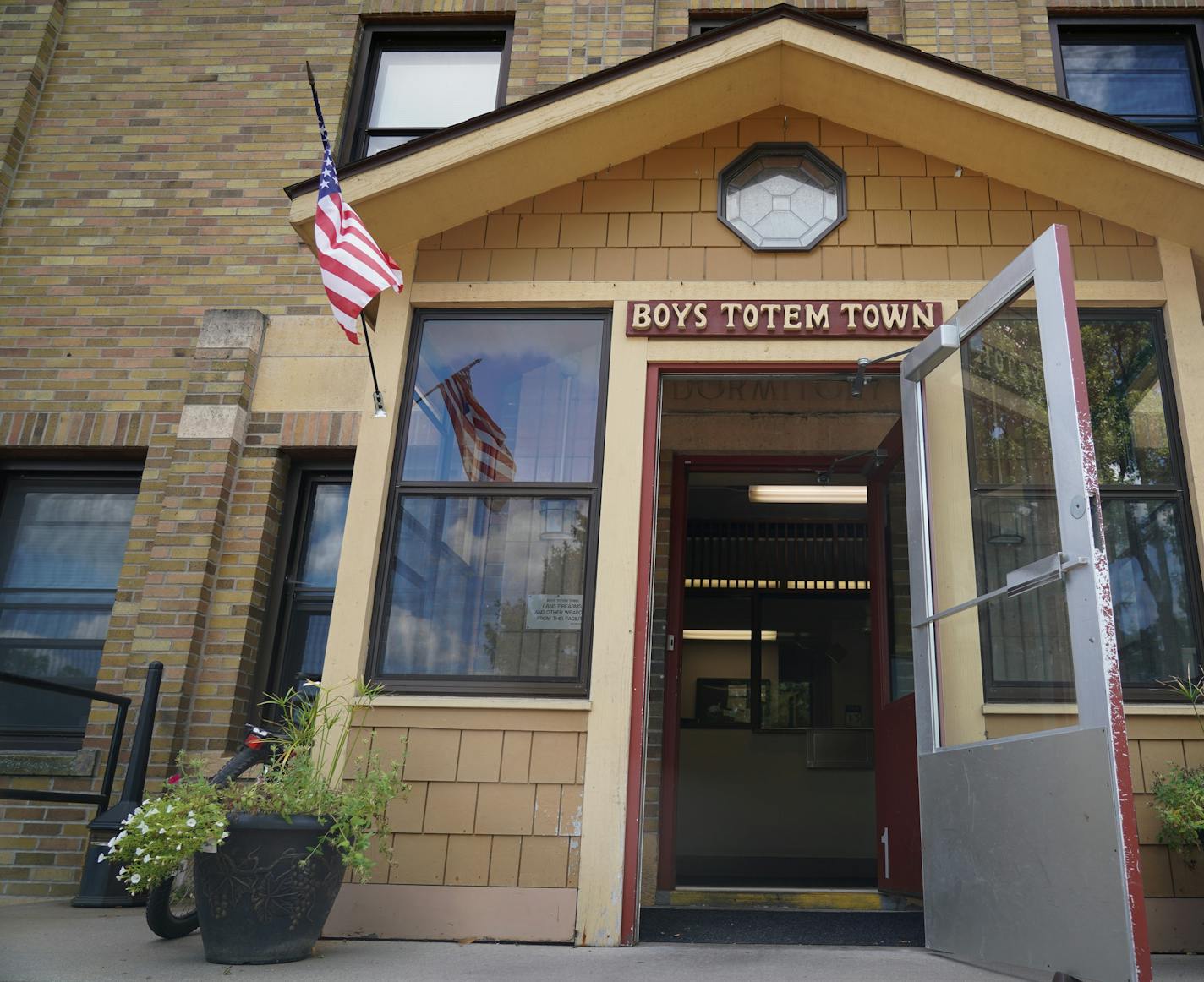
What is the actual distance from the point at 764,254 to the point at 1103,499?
6.43ft

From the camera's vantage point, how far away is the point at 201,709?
561 centimetres

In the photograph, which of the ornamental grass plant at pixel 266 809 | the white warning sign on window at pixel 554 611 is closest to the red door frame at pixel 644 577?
the white warning sign on window at pixel 554 611

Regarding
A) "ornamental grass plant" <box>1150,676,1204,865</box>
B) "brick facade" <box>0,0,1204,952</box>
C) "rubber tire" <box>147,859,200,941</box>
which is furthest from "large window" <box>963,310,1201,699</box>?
"rubber tire" <box>147,859,200,941</box>

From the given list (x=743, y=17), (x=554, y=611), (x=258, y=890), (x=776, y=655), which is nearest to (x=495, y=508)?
(x=554, y=611)

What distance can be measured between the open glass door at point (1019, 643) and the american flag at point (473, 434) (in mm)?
1889

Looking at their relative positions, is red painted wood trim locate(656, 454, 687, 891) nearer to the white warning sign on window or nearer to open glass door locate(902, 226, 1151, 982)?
the white warning sign on window

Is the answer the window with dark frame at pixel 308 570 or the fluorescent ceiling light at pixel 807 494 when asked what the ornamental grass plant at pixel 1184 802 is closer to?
the fluorescent ceiling light at pixel 807 494

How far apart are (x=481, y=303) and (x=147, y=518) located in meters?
2.47

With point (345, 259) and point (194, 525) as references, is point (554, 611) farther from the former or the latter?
point (194, 525)

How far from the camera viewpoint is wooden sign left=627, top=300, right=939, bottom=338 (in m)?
4.98

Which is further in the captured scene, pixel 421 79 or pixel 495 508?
pixel 421 79

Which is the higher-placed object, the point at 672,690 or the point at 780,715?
the point at 780,715

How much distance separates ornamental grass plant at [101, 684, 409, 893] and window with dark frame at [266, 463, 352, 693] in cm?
162

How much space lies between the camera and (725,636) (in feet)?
33.3
